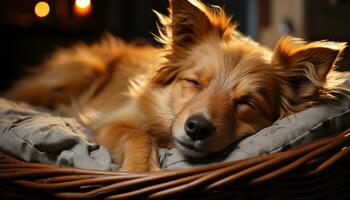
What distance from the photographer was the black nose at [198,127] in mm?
1575

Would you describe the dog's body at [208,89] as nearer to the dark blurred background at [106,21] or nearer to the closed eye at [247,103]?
the closed eye at [247,103]

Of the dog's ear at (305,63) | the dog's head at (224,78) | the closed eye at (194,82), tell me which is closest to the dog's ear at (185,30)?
the dog's head at (224,78)

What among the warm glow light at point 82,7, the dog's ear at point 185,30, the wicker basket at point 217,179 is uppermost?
the dog's ear at point 185,30

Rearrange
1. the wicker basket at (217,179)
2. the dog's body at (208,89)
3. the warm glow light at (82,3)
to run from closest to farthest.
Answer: the wicker basket at (217,179) < the dog's body at (208,89) < the warm glow light at (82,3)

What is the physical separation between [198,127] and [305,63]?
527mm

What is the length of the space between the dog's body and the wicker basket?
0.26 m

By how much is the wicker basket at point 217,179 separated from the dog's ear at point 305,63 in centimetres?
33

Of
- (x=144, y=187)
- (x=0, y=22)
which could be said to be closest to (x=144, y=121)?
(x=144, y=187)

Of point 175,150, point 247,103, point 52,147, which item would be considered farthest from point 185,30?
point 52,147

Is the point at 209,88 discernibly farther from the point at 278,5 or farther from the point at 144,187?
the point at 278,5

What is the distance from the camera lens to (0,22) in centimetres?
335

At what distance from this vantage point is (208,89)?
179 cm

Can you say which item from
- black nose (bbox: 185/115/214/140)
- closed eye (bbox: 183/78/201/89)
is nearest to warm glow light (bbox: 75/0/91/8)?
closed eye (bbox: 183/78/201/89)

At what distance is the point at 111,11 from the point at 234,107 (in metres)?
2.23
